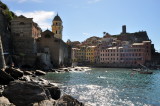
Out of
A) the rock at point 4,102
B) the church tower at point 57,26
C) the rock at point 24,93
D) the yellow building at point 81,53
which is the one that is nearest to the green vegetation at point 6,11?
the church tower at point 57,26

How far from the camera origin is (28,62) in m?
65.2

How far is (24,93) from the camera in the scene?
15.6m

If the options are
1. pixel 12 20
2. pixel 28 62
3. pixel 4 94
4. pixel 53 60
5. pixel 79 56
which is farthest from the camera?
pixel 79 56

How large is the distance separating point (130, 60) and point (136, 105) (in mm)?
100268

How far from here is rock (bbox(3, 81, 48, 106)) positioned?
1516cm

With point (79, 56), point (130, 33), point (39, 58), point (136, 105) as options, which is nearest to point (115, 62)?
point (79, 56)

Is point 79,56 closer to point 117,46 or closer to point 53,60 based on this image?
point 117,46

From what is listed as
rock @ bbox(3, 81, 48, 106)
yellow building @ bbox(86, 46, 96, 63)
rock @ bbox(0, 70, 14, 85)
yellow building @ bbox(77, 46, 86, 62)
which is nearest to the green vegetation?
rock @ bbox(0, 70, 14, 85)

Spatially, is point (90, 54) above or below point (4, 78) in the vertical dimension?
above

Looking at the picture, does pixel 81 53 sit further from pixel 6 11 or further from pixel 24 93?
pixel 24 93

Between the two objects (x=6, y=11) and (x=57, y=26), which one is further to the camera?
(x=57, y=26)

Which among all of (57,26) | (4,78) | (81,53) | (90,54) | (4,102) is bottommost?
(4,102)

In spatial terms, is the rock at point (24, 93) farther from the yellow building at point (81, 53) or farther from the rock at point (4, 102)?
the yellow building at point (81, 53)

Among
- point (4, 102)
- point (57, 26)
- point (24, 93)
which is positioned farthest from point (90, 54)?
point (4, 102)
